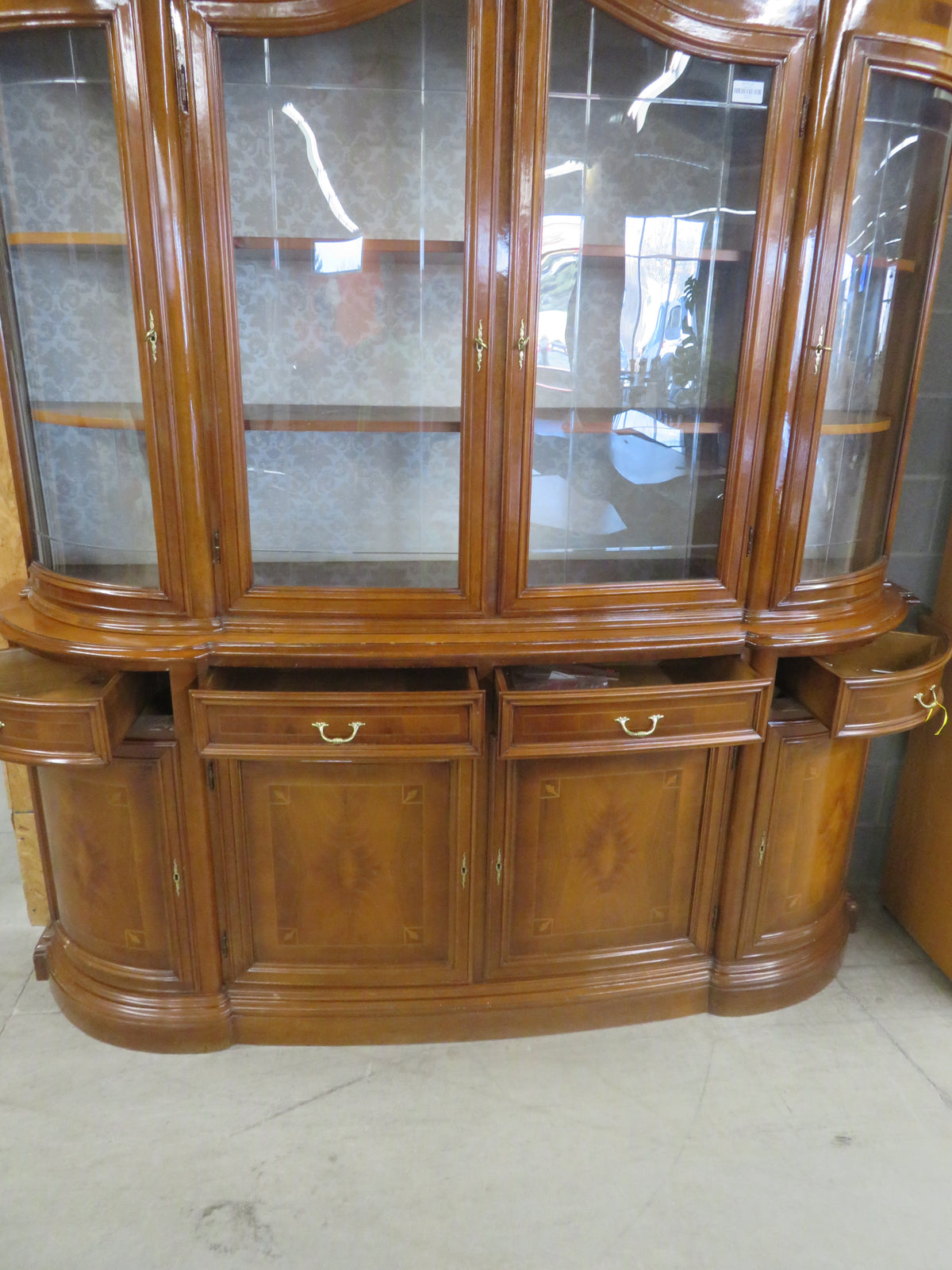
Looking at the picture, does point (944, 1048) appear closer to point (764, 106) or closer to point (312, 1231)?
point (312, 1231)

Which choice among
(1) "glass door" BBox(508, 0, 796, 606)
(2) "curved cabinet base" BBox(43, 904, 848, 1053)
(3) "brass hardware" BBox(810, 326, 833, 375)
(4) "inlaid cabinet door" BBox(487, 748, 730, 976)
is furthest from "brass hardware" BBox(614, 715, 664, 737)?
(3) "brass hardware" BBox(810, 326, 833, 375)

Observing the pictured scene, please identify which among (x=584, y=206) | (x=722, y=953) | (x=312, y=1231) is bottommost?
(x=312, y=1231)

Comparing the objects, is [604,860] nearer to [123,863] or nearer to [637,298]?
[123,863]

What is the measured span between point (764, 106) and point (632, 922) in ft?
5.26

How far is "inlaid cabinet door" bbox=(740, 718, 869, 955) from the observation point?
1947 mm

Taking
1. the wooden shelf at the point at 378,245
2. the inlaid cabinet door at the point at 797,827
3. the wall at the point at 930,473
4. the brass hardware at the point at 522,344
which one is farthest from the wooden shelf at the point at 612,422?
the wall at the point at 930,473

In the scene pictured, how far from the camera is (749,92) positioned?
5.35 ft

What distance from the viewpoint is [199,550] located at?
168 cm

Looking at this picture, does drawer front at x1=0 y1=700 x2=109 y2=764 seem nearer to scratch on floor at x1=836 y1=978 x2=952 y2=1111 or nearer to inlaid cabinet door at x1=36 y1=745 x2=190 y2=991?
inlaid cabinet door at x1=36 y1=745 x2=190 y2=991

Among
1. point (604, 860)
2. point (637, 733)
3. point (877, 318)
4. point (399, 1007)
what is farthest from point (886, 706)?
point (399, 1007)

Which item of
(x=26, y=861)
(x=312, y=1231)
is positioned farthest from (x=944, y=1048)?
(x=26, y=861)

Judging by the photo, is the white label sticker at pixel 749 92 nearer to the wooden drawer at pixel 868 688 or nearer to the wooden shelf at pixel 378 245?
the wooden shelf at pixel 378 245

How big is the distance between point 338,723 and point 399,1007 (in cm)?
69

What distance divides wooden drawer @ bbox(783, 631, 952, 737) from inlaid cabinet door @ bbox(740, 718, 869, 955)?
0.30 ft
